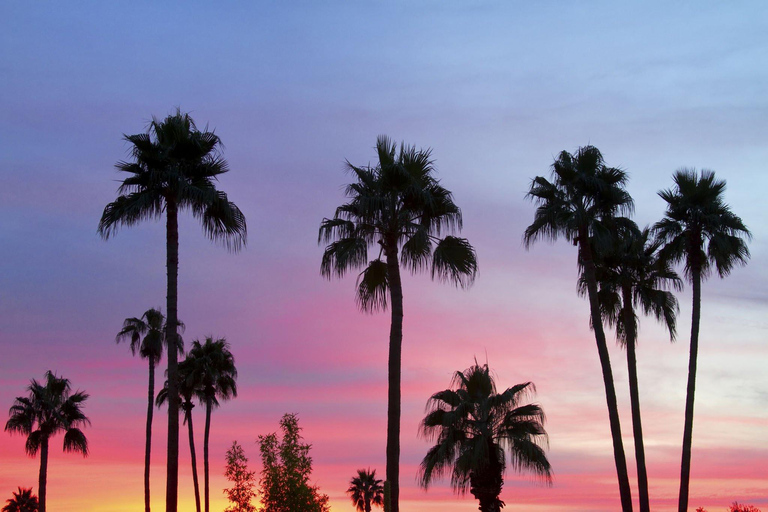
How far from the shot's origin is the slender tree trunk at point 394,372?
1024 inches

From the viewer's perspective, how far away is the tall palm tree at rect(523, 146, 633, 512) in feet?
124

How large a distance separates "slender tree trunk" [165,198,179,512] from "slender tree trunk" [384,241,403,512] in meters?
6.16

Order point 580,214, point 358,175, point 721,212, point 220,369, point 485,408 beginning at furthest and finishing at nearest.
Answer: point 220,369 → point 721,212 → point 580,214 → point 485,408 → point 358,175

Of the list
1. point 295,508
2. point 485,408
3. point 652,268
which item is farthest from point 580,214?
point 295,508

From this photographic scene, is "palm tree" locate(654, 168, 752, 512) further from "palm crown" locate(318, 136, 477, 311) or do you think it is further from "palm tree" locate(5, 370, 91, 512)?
"palm tree" locate(5, 370, 91, 512)

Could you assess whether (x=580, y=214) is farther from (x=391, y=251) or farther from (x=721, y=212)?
(x=391, y=251)

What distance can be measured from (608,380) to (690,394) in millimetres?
4770

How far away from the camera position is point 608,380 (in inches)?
1470

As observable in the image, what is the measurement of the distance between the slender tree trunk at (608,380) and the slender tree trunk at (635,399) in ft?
8.64

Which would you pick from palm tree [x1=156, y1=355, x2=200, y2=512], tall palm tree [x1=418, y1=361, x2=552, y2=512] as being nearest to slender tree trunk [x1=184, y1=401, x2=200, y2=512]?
palm tree [x1=156, y1=355, x2=200, y2=512]

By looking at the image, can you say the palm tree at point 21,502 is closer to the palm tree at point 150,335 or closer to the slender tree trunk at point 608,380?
the palm tree at point 150,335

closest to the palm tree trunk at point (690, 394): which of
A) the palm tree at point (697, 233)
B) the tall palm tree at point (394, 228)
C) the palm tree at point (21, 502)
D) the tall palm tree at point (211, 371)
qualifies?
the palm tree at point (697, 233)

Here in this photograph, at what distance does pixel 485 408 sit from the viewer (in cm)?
3494

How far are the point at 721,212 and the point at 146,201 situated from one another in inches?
1028
